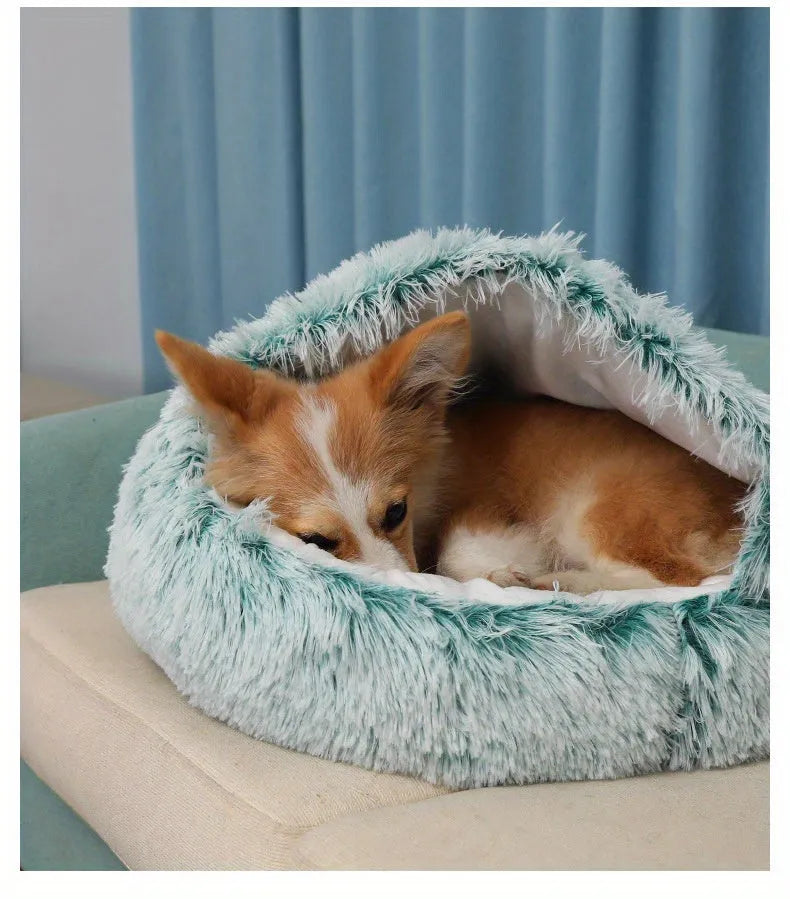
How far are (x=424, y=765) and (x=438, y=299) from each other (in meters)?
0.74

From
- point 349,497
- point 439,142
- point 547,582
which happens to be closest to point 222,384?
point 349,497

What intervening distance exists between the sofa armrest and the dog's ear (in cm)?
73

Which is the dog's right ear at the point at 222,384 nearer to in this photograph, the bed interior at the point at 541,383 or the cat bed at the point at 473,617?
the cat bed at the point at 473,617

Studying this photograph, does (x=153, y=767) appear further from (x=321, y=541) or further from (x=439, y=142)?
(x=439, y=142)

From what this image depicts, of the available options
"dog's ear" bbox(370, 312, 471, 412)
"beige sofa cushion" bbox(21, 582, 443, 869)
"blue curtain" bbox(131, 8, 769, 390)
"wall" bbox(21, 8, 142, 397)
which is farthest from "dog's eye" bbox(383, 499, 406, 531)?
"wall" bbox(21, 8, 142, 397)

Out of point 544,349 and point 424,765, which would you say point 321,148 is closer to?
point 544,349

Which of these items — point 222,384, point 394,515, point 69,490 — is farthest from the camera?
point 69,490

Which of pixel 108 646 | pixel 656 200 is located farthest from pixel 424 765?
pixel 656 200

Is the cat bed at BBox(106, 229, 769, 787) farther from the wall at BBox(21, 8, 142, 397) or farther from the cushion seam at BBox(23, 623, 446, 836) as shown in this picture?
the wall at BBox(21, 8, 142, 397)

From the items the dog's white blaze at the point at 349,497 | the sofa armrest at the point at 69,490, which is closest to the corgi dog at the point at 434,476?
the dog's white blaze at the point at 349,497

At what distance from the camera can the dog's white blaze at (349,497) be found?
5.14 ft

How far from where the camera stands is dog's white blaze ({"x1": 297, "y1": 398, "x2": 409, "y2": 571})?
157cm

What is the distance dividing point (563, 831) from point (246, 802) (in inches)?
15.4

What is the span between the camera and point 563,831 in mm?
1178
